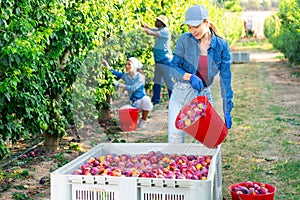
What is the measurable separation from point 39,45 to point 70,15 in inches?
36.5

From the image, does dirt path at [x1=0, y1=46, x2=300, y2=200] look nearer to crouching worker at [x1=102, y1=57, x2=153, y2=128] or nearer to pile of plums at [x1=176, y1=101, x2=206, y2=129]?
crouching worker at [x1=102, y1=57, x2=153, y2=128]

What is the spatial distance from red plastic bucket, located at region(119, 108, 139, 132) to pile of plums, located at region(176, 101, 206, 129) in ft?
7.63

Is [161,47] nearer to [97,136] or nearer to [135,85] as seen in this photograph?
[97,136]

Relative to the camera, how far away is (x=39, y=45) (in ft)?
15.2

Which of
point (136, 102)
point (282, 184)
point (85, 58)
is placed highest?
point (85, 58)

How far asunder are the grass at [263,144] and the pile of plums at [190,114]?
102 cm

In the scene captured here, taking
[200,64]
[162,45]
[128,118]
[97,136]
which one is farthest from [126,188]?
[162,45]

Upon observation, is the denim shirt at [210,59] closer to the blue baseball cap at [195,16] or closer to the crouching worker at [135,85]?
the blue baseball cap at [195,16]

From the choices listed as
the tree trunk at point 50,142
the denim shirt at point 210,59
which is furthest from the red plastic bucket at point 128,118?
the denim shirt at point 210,59

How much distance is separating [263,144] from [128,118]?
1.77m

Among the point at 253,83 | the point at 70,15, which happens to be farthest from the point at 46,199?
the point at 253,83

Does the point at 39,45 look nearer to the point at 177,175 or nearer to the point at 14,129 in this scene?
the point at 14,129

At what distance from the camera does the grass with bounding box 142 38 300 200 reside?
5004 mm

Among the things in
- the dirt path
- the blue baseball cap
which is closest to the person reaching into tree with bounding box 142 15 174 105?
the dirt path
